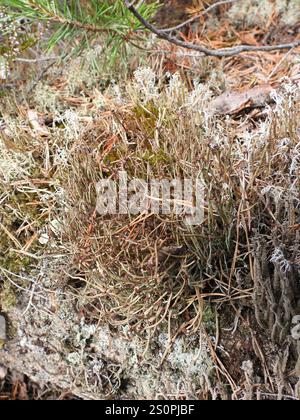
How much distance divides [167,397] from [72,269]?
501 millimetres

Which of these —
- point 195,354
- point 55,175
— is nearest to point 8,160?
point 55,175

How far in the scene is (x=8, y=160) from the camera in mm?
1654

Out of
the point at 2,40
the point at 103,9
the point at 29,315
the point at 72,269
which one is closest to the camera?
the point at 72,269

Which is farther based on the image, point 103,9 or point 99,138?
point 103,9

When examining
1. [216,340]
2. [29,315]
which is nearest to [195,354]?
[216,340]

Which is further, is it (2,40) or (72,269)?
(2,40)

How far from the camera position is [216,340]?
1349 mm

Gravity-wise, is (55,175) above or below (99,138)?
below

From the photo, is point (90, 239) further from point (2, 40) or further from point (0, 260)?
point (2, 40)

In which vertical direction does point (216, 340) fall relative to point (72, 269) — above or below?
below

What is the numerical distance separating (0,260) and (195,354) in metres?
0.74

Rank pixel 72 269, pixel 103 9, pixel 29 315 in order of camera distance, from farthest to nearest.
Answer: pixel 103 9 < pixel 29 315 < pixel 72 269

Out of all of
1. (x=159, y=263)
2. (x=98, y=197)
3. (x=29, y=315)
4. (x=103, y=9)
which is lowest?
(x=29, y=315)

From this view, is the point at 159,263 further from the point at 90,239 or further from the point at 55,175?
the point at 55,175
